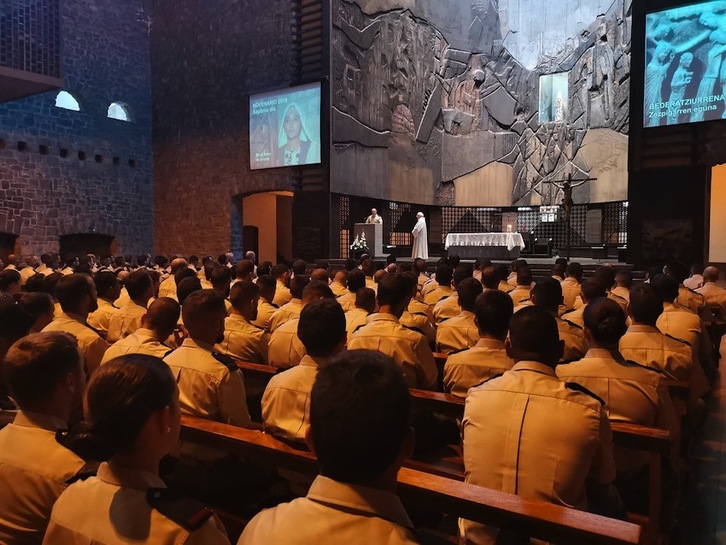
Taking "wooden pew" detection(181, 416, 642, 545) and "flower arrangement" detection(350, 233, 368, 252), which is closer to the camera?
"wooden pew" detection(181, 416, 642, 545)

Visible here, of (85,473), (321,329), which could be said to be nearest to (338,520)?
(85,473)

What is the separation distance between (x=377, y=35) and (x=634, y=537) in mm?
17713

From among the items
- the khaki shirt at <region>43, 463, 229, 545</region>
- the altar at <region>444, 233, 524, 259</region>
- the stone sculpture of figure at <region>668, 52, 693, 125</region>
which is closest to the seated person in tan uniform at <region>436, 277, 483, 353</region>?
the khaki shirt at <region>43, 463, 229, 545</region>

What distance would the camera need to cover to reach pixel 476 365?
3027 millimetres

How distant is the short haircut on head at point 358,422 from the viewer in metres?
1.15

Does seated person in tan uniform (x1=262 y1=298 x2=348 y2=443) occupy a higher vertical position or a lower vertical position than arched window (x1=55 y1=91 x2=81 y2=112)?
lower

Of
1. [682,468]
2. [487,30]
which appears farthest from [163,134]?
[682,468]

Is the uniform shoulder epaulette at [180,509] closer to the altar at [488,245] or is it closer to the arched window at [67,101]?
the altar at [488,245]

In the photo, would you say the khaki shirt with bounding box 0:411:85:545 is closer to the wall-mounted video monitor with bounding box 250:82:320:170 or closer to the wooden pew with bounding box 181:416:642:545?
the wooden pew with bounding box 181:416:642:545

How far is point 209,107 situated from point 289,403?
17.1m

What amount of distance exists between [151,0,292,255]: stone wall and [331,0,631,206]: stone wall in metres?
2.37

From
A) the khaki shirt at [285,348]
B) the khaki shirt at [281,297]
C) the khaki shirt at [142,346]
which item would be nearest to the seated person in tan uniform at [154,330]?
the khaki shirt at [142,346]

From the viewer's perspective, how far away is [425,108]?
65.1 feet

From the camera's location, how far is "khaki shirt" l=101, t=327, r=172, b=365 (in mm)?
3123
